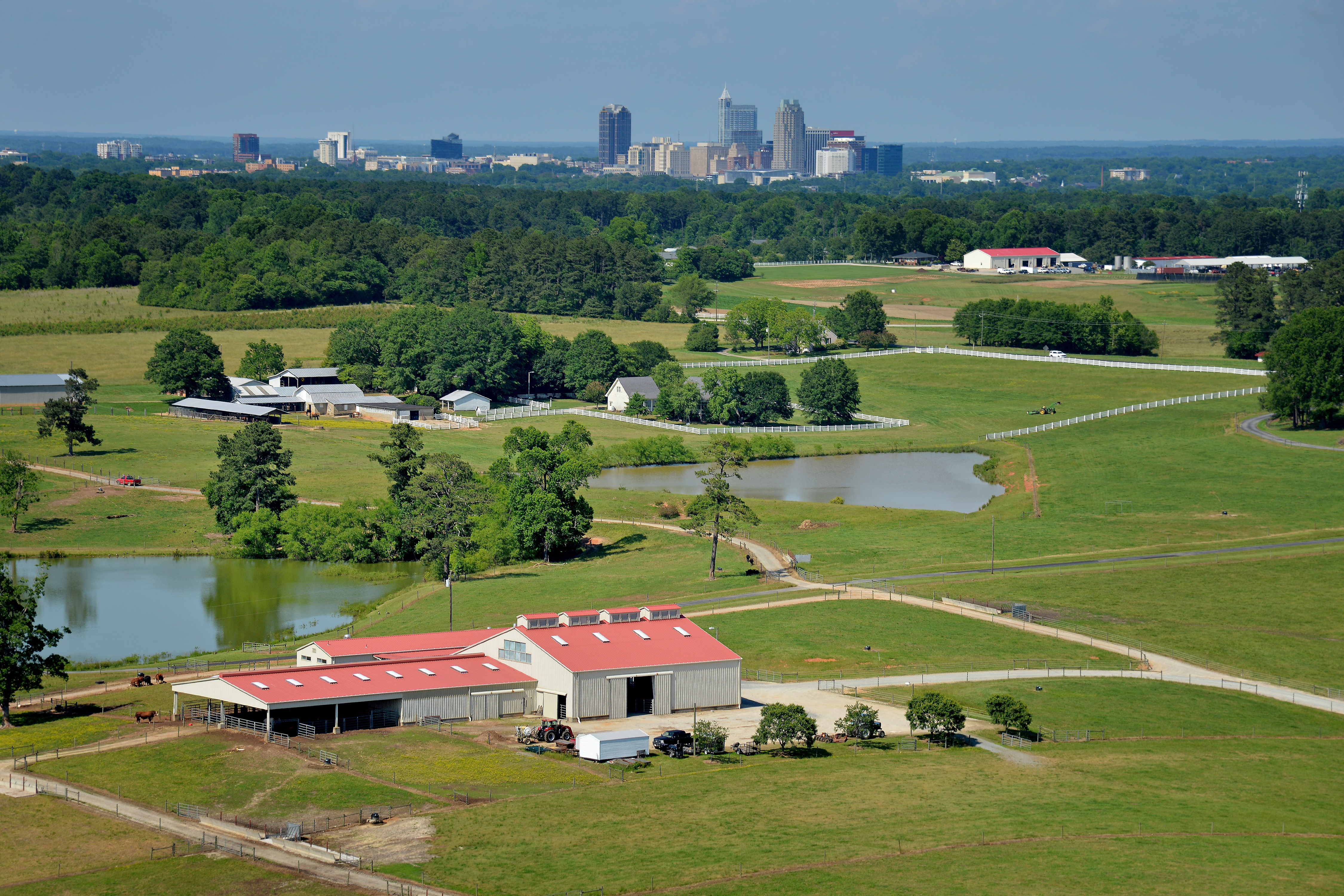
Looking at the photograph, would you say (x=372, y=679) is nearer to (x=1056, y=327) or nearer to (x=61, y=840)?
(x=61, y=840)

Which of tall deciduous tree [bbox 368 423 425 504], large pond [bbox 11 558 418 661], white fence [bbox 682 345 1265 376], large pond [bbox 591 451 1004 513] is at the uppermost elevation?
white fence [bbox 682 345 1265 376]

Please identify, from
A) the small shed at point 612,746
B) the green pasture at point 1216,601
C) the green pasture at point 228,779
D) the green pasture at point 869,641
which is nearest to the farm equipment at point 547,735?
the small shed at point 612,746

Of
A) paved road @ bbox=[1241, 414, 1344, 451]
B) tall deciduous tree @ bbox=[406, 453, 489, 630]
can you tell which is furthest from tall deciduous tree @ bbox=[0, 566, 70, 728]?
paved road @ bbox=[1241, 414, 1344, 451]

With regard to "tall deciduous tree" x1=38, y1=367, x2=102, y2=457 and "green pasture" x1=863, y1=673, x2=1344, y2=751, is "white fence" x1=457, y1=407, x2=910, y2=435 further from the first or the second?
"green pasture" x1=863, y1=673, x2=1344, y2=751

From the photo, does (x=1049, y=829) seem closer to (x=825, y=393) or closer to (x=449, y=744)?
(x=449, y=744)

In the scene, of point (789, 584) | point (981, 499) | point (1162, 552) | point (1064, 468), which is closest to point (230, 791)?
point (789, 584)

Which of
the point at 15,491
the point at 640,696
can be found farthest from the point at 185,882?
the point at 15,491

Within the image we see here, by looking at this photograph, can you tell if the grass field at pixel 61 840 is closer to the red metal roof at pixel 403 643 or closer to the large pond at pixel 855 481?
the red metal roof at pixel 403 643
